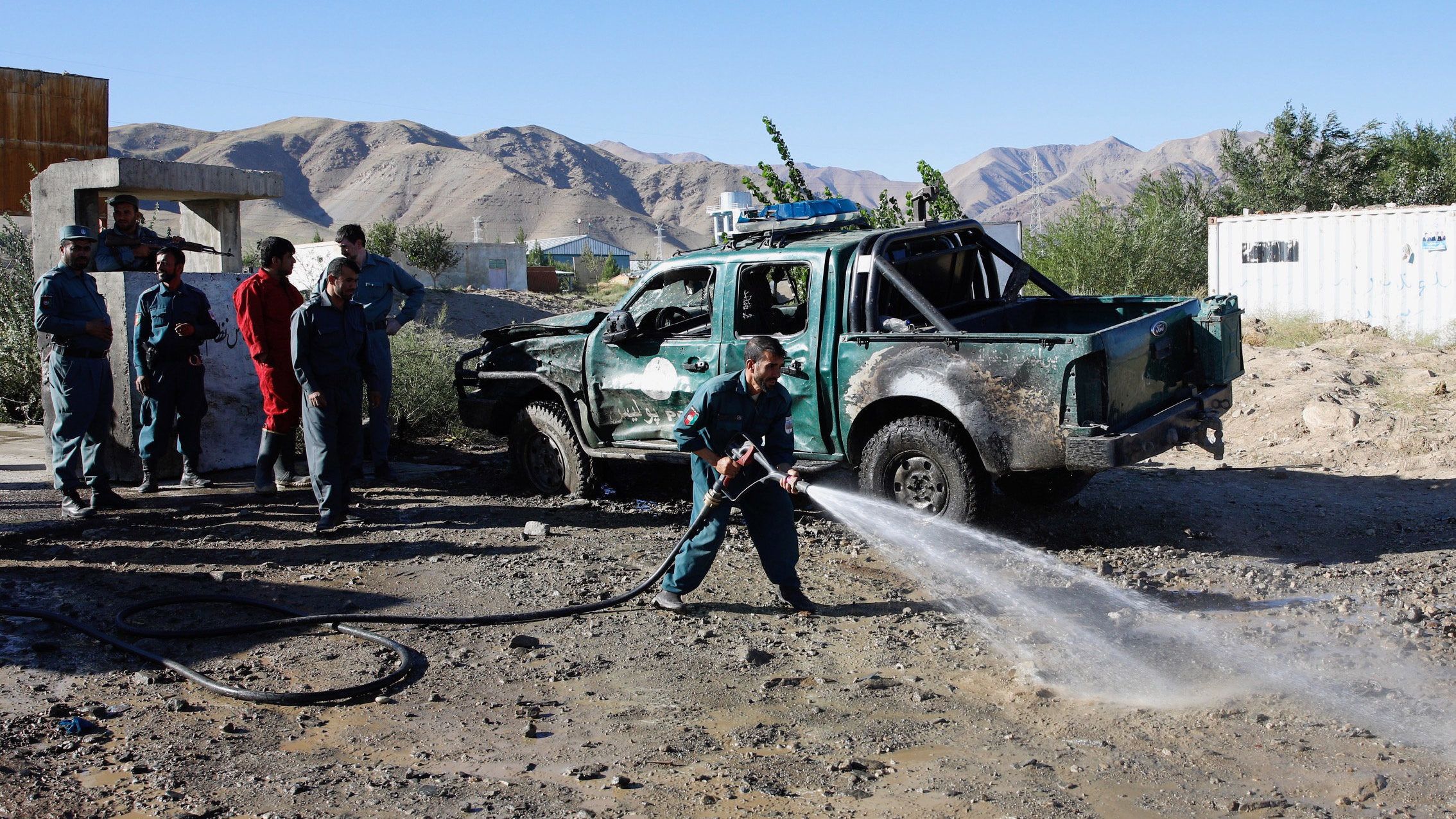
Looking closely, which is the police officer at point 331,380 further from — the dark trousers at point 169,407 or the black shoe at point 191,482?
the black shoe at point 191,482

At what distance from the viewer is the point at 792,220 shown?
770cm

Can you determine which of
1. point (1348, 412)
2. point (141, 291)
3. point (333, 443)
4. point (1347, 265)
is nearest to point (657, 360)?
point (333, 443)

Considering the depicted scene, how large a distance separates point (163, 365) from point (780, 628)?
4.97 metres

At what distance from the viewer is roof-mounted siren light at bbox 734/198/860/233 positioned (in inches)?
302

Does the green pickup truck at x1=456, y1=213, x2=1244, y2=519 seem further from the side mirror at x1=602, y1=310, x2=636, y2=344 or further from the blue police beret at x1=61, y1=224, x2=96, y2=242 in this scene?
the blue police beret at x1=61, y1=224, x2=96, y2=242

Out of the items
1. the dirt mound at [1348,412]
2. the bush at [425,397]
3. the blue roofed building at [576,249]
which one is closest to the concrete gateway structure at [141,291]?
the bush at [425,397]

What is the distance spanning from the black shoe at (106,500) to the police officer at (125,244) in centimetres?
183

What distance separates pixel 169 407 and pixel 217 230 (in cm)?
242

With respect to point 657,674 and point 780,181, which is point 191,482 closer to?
point 657,674

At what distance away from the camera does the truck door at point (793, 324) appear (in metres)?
6.87

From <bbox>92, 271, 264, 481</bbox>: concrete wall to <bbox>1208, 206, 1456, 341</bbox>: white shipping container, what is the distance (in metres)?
18.0

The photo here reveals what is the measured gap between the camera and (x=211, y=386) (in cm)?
875

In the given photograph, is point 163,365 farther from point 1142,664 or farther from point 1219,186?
point 1219,186

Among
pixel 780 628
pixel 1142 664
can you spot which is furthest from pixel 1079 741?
pixel 780 628
